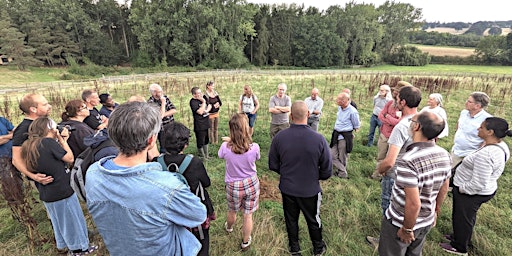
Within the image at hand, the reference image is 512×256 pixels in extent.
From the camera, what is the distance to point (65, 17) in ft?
124

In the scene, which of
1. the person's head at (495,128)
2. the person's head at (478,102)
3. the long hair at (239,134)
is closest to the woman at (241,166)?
the long hair at (239,134)

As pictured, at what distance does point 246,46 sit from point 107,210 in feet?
157

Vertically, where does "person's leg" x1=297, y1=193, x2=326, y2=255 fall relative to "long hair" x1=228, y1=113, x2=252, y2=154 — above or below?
below

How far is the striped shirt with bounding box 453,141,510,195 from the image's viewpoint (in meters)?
2.71

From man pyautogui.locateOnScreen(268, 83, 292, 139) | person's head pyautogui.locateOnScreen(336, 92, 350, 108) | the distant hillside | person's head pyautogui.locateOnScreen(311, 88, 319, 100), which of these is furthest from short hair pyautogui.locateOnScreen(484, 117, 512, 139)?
the distant hillside

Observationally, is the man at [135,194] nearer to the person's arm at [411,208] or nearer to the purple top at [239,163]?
the purple top at [239,163]

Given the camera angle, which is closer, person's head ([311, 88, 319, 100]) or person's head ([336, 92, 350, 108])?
person's head ([336, 92, 350, 108])

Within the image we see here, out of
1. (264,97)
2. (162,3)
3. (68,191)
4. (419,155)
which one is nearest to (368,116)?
(264,97)

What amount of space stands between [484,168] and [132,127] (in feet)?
11.5

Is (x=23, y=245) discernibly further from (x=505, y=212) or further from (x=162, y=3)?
(x=162, y=3)

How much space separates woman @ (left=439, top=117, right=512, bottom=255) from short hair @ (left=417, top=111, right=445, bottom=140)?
1294 millimetres

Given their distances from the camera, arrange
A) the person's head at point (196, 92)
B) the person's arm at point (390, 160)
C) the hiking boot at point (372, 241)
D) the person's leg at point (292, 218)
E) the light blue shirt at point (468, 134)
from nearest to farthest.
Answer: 1. the person's arm at point (390, 160)
2. the person's leg at point (292, 218)
3. the hiking boot at point (372, 241)
4. the light blue shirt at point (468, 134)
5. the person's head at point (196, 92)

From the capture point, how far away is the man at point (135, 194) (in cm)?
125

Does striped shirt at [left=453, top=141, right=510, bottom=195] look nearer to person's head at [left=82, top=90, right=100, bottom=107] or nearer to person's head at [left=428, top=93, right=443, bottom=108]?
person's head at [left=428, top=93, right=443, bottom=108]
